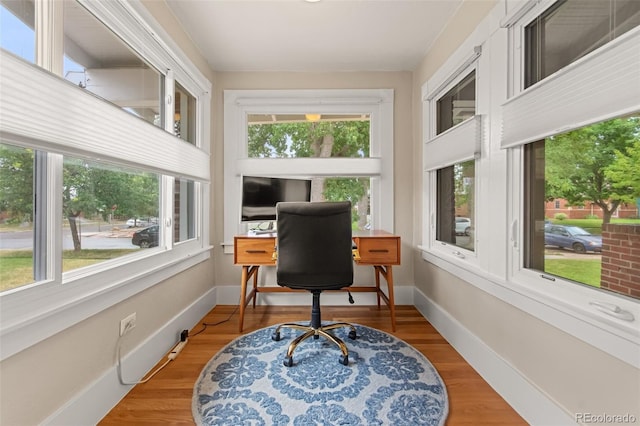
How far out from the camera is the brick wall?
39.3 inches

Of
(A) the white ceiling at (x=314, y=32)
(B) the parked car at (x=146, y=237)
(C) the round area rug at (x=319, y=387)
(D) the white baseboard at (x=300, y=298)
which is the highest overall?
(A) the white ceiling at (x=314, y=32)

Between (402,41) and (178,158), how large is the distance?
206 cm

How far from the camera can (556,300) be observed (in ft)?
3.97

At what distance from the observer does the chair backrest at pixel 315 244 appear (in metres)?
1.83

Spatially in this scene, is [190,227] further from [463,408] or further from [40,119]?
[463,408]

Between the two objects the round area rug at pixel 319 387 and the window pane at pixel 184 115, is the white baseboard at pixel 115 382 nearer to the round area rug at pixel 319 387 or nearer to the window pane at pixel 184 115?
the round area rug at pixel 319 387

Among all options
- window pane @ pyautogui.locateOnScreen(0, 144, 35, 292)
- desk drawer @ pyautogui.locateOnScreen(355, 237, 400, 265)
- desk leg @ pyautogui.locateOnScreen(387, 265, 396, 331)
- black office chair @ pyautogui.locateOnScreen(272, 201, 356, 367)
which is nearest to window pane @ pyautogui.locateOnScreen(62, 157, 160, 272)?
window pane @ pyautogui.locateOnScreen(0, 144, 35, 292)

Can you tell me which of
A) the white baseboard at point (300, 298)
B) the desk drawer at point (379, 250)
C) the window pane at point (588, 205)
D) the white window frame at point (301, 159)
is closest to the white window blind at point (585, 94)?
the window pane at point (588, 205)

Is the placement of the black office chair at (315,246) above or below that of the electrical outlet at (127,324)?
above

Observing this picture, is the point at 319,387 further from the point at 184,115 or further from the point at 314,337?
the point at 184,115

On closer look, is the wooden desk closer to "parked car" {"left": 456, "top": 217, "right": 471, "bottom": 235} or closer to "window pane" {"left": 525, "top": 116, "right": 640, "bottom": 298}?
"parked car" {"left": 456, "top": 217, "right": 471, "bottom": 235}

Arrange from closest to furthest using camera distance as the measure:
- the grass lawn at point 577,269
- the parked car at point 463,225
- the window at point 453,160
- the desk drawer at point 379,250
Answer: the grass lawn at point 577,269
the window at point 453,160
the parked car at point 463,225
the desk drawer at point 379,250

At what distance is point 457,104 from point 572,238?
1.33m

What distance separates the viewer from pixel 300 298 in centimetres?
287
